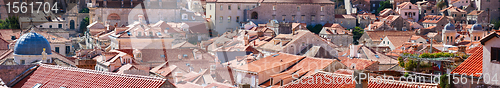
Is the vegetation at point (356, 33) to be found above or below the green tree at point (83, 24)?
below

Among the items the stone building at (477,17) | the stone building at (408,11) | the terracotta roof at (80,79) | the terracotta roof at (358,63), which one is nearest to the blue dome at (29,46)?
the terracotta roof at (80,79)

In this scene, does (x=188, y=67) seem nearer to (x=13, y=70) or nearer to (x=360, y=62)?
(x=360, y=62)

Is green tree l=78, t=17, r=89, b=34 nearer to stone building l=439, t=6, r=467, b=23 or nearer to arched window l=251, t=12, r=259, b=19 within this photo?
arched window l=251, t=12, r=259, b=19

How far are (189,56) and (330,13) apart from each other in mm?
34943

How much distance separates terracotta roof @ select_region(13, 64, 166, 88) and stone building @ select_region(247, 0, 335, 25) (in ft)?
146

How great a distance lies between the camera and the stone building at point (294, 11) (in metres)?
59.9

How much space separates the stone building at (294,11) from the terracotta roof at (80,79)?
4445 cm

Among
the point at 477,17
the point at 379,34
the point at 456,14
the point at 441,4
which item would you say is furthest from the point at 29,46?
the point at 441,4

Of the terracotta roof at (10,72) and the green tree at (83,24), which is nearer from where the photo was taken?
the terracotta roof at (10,72)

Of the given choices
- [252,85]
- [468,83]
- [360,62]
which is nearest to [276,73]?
[252,85]

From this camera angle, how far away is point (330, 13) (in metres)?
62.0

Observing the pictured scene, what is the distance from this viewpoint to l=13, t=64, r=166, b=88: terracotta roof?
13188mm

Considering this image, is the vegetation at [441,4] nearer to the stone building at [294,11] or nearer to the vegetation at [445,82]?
the stone building at [294,11]

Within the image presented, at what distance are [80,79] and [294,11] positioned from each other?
4781 centimetres
